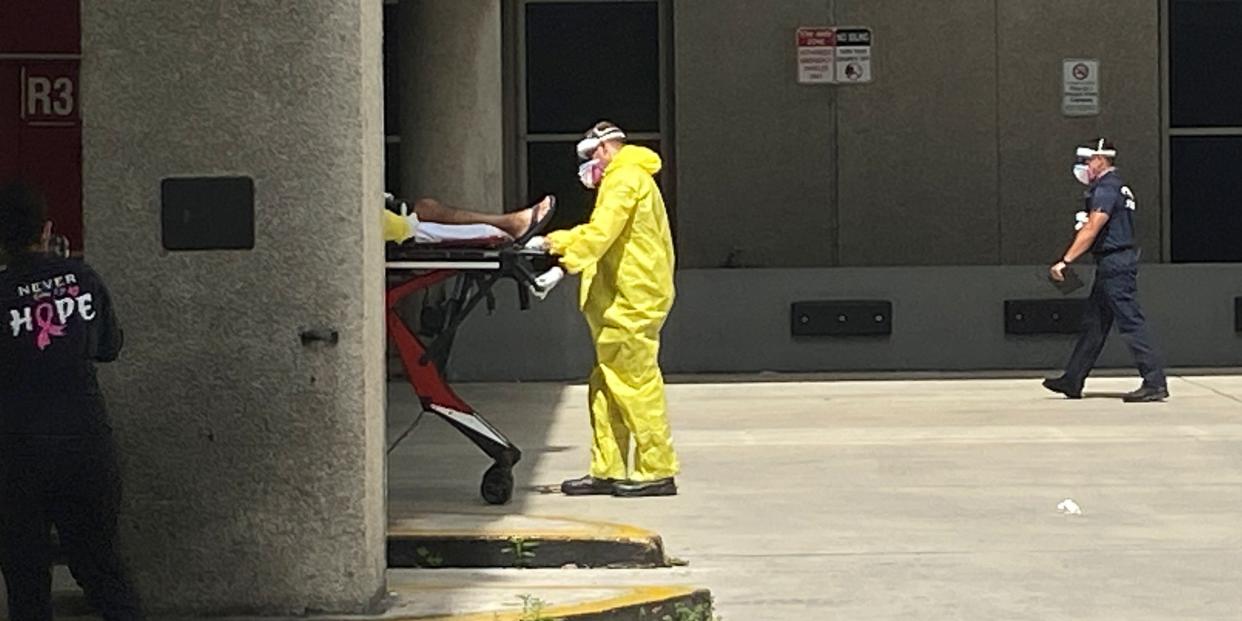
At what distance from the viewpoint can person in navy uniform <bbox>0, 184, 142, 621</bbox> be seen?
6629 mm

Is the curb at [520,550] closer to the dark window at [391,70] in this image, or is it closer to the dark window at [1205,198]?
the dark window at [391,70]

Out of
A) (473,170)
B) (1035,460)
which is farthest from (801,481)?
(473,170)

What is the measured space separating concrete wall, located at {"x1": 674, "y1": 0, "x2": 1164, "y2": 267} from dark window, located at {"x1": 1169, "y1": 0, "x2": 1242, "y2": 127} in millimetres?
449

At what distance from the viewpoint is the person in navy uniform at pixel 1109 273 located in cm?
1550

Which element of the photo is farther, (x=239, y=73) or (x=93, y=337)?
(x=239, y=73)

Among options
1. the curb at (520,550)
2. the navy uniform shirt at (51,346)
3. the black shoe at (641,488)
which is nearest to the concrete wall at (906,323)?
the black shoe at (641,488)

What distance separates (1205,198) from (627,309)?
10662 mm

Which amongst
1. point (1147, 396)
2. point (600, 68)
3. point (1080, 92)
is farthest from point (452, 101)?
point (1147, 396)

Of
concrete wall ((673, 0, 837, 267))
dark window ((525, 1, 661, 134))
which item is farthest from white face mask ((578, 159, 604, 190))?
dark window ((525, 1, 661, 134))

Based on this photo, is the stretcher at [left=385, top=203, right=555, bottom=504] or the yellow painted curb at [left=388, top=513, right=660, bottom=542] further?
the stretcher at [left=385, top=203, right=555, bottom=504]

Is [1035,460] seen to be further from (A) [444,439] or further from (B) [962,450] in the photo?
(A) [444,439]

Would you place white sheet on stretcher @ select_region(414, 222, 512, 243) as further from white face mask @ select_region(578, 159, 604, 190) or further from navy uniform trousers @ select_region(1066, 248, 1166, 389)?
navy uniform trousers @ select_region(1066, 248, 1166, 389)

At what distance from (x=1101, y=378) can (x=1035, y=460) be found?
5788 millimetres

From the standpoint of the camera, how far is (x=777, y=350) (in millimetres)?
18672
